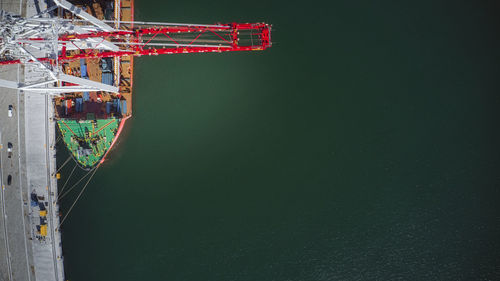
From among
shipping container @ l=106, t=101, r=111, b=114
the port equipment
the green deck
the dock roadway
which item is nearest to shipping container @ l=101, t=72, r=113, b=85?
the port equipment

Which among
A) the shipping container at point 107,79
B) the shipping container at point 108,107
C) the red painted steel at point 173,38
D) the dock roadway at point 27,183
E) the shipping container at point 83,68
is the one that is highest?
the red painted steel at point 173,38

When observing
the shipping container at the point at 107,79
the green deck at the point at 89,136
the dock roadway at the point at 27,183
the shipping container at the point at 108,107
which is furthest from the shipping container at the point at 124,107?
the dock roadway at the point at 27,183

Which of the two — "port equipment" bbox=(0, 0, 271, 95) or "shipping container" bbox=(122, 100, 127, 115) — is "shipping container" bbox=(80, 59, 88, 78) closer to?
"port equipment" bbox=(0, 0, 271, 95)

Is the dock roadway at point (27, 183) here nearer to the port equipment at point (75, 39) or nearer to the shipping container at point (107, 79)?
the port equipment at point (75, 39)

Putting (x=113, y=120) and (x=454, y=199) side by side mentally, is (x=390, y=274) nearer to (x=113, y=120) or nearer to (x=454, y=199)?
(x=454, y=199)

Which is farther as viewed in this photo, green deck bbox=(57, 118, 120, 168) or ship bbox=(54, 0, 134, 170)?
green deck bbox=(57, 118, 120, 168)

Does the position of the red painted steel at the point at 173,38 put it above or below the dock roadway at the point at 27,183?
above

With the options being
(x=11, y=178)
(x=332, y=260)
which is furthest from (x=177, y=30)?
(x=332, y=260)
